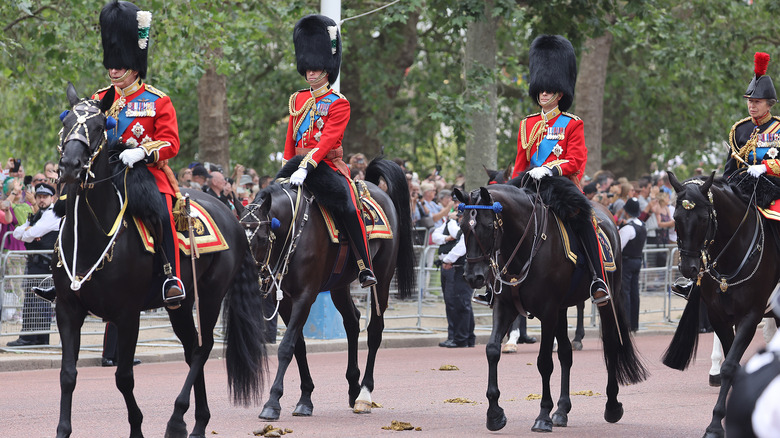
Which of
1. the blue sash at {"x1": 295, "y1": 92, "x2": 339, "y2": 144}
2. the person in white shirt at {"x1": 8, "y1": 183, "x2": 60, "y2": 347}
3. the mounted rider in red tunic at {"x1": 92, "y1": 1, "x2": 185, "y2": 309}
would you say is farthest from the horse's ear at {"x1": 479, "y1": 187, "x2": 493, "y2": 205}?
the person in white shirt at {"x1": 8, "y1": 183, "x2": 60, "y2": 347}

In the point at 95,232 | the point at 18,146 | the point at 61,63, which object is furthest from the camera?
the point at 18,146

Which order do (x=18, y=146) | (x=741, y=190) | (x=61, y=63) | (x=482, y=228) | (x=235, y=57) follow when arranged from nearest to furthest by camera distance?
(x=482, y=228) → (x=741, y=190) → (x=61, y=63) → (x=235, y=57) → (x=18, y=146)

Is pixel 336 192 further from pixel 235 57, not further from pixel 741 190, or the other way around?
pixel 235 57

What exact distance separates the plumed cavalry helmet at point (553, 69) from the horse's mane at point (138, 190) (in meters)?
4.01

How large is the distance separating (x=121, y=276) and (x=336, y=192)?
2.78 metres

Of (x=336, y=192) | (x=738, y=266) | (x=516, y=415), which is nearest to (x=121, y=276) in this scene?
(x=336, y=192)

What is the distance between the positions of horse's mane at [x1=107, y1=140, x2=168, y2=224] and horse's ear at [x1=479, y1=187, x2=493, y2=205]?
247 cm

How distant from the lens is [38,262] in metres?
14.3

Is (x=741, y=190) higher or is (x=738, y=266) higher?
(x=741, y=190)

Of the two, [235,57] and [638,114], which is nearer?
[235,57]

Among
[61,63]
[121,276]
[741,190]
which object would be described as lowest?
[121,276]

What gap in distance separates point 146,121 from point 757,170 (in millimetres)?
4981

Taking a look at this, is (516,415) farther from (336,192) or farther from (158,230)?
(158,230)

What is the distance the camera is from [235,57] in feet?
87.6
